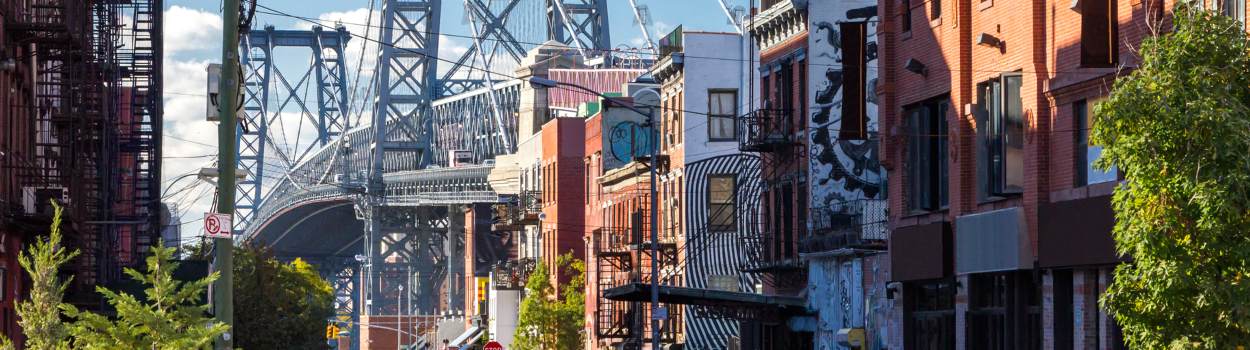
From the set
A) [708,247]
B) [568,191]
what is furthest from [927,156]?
[568,191]

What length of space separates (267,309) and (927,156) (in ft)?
101

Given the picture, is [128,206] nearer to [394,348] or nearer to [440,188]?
[440,188]

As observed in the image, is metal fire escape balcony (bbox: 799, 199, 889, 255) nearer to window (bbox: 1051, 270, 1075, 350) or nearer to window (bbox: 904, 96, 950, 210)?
window (bbox: 904, 96, 950, 210)

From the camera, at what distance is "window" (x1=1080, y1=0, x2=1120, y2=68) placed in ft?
101

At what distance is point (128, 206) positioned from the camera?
2581 inches

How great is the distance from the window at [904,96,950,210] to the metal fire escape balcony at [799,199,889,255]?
2.45 m

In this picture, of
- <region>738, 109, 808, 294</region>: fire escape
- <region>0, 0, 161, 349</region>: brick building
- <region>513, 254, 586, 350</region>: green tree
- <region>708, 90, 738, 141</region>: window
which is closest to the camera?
<region>0, 0, 161, 349</region>: brick building

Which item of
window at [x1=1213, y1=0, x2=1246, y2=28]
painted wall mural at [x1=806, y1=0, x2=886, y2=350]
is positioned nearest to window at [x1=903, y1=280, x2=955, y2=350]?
painted wall mural at [x1=806, y1=0, x2=886, y2=350]

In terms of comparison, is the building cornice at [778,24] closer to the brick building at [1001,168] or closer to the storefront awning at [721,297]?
the storefront awning at [721,297]

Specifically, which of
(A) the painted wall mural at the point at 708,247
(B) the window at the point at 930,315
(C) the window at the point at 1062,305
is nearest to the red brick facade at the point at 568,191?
(A) the painted wall mural at the point at 708,247

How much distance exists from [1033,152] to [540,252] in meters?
63.4

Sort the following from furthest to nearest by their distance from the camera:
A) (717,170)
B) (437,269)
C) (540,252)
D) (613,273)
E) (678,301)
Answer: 1. (437,269)
2. (540,252)
3. (613,273)
4. (717,170)
5. (678,301)

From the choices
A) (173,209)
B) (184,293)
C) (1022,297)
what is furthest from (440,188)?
(184,293)

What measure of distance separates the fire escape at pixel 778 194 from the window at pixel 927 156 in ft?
32.2
